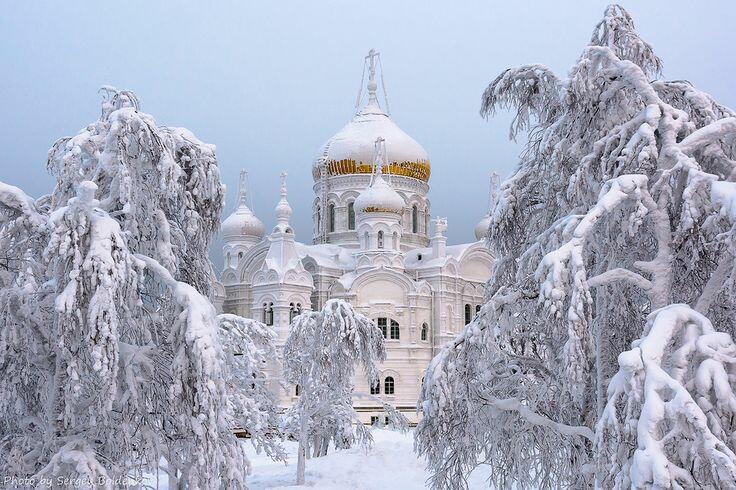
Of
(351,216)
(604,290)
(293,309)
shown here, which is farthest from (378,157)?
(604,290)

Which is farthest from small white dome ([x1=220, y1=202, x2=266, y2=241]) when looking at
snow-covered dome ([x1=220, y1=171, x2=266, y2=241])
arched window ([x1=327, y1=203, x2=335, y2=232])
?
arched window ([x1=327, y1=203, x2=335, y2=232])

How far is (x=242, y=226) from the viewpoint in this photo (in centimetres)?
4425

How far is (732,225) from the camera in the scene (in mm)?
5719

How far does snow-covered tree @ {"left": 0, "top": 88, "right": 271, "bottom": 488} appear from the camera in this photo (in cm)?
627

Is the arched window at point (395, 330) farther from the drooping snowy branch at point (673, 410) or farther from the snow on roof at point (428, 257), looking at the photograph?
the drooping snowy branch at point (673, 410)

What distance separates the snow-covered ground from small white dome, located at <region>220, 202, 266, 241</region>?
76.8 feet

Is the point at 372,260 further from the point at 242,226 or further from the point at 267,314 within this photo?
the point at 242,226

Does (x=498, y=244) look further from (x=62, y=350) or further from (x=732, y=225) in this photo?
(x=62, y=350)

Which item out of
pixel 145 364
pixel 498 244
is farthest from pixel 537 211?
pixel 145 364

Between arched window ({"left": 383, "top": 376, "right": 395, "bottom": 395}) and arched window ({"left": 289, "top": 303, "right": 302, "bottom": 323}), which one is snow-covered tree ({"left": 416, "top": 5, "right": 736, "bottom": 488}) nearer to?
arched window ({"left": 289, "top": 303, "right": 302, "bottom": 323})

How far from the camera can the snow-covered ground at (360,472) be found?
1809 centimetres

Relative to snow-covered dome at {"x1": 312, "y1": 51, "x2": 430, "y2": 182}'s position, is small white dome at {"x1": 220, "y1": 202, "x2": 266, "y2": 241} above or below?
below

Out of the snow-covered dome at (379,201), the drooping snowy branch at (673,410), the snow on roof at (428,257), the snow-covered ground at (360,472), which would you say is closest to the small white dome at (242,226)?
the snow-covered dome at (379,201)

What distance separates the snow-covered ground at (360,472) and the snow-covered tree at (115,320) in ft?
36.9
